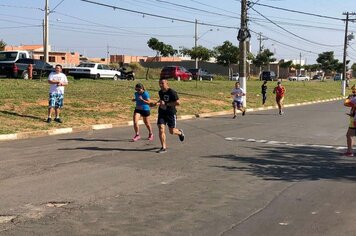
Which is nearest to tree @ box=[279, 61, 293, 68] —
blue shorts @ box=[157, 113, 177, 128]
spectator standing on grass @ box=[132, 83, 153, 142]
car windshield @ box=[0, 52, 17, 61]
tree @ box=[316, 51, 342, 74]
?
tree @ box=[316, 51, 342, 74]

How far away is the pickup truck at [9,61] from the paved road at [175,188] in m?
17.3

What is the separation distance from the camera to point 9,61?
98.9ft

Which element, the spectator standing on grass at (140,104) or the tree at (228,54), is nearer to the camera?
the spectator standing on grass at (140,104)

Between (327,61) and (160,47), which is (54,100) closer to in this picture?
(160,47)

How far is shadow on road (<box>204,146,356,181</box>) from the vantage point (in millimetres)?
8984

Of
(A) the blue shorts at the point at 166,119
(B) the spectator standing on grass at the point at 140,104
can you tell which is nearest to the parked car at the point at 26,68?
(B) the spectator standing on grass at the point at 140,104

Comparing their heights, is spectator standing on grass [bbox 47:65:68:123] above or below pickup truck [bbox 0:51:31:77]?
below

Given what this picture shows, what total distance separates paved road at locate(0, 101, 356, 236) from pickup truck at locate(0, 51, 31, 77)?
1728cm

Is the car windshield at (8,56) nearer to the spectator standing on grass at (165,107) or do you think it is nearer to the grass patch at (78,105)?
the grass patch at (78,105)

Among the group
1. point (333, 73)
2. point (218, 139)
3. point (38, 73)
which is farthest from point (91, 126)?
point (333, 73)

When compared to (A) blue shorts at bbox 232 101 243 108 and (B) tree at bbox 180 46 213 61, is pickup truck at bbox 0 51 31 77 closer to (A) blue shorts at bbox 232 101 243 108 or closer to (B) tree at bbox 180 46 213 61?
(A) blue shorts at bbox 232 101 243 108

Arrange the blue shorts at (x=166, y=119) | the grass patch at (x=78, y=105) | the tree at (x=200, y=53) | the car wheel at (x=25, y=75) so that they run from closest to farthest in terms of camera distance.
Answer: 1. the blue shorts at (x=166, y=119)
2. the grass patch at (x=78, y=105)
3. the car wheel at (x=25, y=75)
4. the tree at (x=200, y=53)

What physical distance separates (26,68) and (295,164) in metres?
22.7

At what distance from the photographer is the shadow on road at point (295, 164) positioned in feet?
29.5
